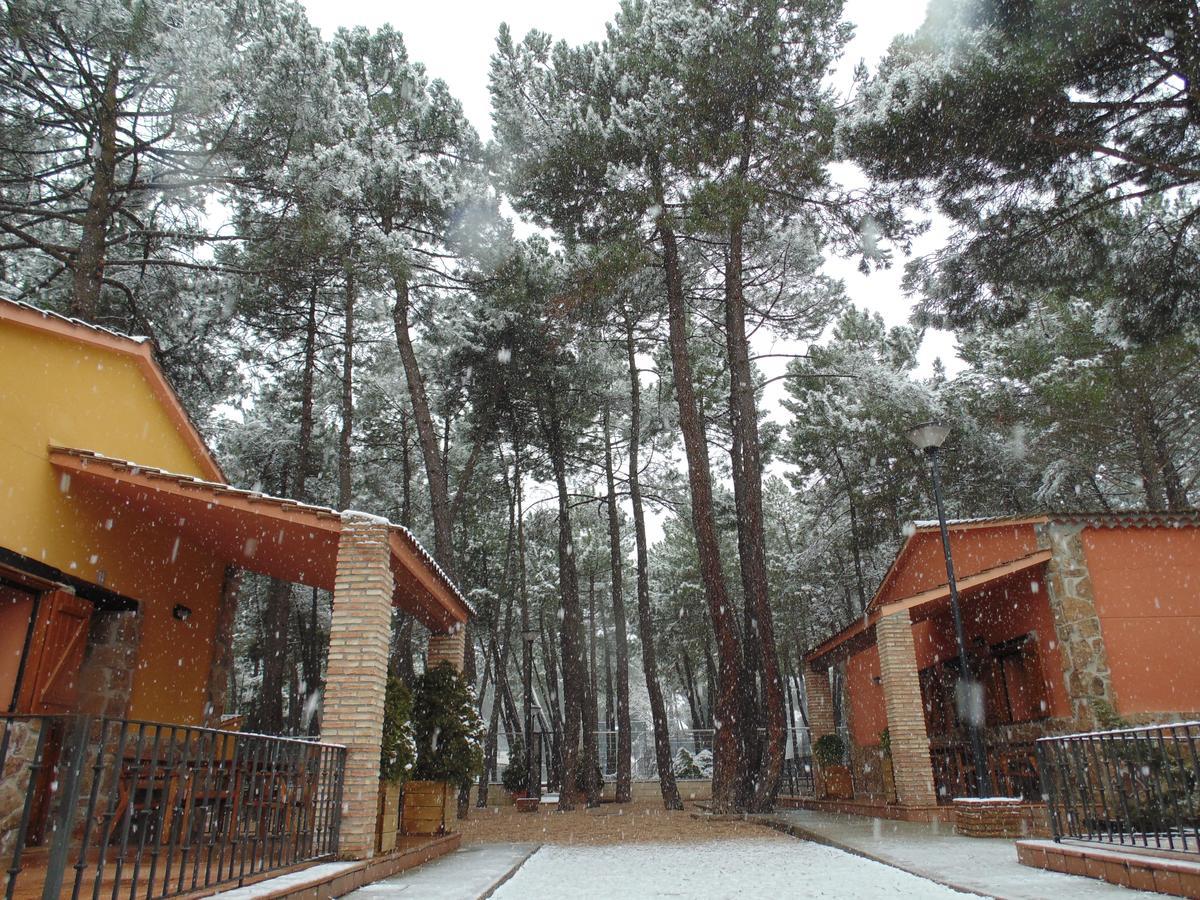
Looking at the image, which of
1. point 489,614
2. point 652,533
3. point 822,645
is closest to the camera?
point 822,645

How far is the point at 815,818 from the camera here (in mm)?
12148

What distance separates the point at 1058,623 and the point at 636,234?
8568 millimetres

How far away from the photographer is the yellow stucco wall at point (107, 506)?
265 inches

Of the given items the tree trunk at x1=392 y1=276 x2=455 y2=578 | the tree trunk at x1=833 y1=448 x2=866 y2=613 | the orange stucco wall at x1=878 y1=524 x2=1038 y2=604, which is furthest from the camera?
the tree trunk at x1=833 y1=448 x2=866 y2=613

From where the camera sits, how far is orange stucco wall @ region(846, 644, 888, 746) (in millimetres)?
15555

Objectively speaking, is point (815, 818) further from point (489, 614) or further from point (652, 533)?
point (652, 533)

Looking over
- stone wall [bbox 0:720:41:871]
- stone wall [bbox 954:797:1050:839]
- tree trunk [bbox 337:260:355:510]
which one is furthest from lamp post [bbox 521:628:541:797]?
stone wall [bbox 0:720:41:871]

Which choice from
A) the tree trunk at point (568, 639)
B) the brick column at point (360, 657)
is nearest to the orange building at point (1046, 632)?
the tree trunk at point (568, 639)

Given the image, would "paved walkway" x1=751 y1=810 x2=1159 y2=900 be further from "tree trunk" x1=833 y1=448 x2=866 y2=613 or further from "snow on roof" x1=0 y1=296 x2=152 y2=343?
"tree trunk" x1=833 y1=448 x2=866 y2=613

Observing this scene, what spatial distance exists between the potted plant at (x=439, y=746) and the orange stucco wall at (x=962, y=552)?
21.2ft

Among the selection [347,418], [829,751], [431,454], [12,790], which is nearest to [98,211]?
[431,454]

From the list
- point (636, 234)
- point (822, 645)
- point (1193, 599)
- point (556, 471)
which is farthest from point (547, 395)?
point (1193, 599)

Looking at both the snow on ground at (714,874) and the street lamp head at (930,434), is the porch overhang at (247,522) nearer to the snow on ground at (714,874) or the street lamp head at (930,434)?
the snow on ground at (714,874)

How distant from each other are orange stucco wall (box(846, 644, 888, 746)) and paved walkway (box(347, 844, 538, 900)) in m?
8.91
